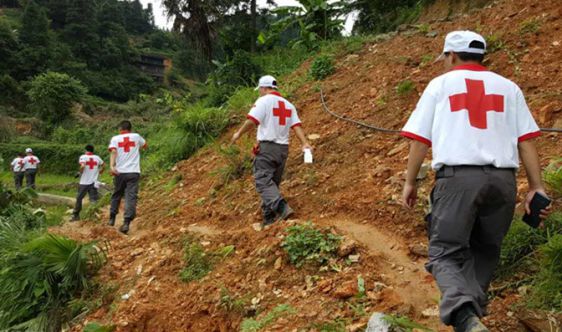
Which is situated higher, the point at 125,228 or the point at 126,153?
the point at 126,153

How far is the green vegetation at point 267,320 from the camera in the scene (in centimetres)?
332

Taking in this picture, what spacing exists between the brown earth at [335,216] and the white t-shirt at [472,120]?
117 cm

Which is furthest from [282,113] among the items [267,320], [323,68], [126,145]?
[323,68]

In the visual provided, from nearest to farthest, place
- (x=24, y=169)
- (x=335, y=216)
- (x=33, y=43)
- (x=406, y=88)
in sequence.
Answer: (x=335, y=216), (x=406, y=88), (x=24, y=169), (x=33, y=43)

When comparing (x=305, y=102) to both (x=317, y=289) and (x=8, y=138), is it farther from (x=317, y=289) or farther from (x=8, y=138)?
(x=8, y=138)

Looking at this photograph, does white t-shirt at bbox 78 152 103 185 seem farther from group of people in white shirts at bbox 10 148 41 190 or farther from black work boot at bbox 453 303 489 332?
black work boot at bbox 453 303 489 332

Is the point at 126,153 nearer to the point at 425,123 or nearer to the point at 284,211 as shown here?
the point at 284,211

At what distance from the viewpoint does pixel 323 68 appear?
10148mm

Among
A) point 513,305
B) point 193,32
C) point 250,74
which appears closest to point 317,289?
point 513,305

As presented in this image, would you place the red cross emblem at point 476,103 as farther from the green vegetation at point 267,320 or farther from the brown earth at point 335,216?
the green vegetation at point 267,320

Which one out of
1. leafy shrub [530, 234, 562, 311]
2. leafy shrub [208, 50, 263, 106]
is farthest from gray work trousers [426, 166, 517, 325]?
leafy shrub [208, 50, 263, 106]

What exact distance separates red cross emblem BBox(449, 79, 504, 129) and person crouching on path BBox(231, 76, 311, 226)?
8.83 ft

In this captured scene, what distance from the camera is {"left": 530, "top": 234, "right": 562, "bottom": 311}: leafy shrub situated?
290 cm

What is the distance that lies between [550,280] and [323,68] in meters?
7.76
